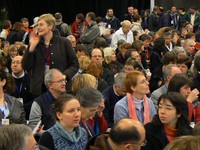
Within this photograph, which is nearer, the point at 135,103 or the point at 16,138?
the point at 16,138

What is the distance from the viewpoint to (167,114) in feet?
14.6

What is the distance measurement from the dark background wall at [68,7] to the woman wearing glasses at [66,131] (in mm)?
19134

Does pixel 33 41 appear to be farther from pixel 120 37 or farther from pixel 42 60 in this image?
pixel 120 37

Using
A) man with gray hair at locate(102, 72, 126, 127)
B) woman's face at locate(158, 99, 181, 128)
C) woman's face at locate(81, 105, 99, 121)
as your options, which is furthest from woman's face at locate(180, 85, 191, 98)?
woman's face at locate(81, 105, 99, 121)

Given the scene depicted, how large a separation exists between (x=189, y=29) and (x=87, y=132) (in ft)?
33.4

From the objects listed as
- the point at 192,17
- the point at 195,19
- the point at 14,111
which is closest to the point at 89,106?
the point at 14,111

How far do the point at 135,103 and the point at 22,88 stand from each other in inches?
80.4

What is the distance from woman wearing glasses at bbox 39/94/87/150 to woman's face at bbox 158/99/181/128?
72 centimetres

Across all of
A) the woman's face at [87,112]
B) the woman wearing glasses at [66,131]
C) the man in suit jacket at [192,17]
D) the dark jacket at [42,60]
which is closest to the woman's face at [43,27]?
the dark jacket at [42,60]

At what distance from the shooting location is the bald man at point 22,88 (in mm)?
6612

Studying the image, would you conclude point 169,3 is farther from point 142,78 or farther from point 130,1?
point 142,78

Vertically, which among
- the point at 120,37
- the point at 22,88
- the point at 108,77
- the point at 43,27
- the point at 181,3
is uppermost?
the point at 43,27

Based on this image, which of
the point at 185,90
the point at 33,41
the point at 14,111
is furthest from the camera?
the point at 33,41

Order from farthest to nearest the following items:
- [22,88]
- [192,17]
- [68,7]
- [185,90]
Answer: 1. [68,7]
2. [192,17]
3. [22,88]
4. [185,90]
